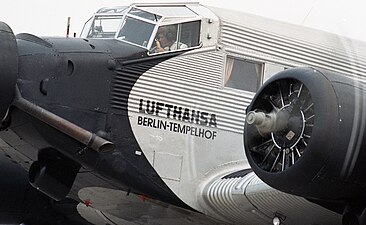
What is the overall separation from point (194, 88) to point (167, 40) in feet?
2.27

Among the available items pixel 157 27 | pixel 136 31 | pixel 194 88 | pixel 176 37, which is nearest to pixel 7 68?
pixel 136 31

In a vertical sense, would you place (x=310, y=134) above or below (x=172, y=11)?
below

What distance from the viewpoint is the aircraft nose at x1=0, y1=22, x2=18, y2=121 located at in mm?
9305

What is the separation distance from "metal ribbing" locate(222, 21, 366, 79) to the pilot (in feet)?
Result: 2.12

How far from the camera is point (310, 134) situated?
8.62 m

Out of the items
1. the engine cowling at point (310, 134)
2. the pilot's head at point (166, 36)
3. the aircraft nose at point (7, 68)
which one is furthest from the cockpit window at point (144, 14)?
the engine cowling at point (310, 134)

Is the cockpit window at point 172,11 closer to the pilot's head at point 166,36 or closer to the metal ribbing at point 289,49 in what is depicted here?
the pilot's head at point 166,36

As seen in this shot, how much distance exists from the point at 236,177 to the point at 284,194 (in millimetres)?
1086

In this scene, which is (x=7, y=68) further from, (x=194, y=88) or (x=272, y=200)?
(x=272, y=200)

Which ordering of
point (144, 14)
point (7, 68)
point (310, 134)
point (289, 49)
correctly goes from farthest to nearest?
point (289, 49) < point (144, 14) < point (7, 68) < point (310, 134)

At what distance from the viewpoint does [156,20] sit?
10.9 meters

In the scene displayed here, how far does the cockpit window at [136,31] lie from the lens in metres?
10.8

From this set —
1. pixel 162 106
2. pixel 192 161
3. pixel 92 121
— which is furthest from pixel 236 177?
pixel 92 121

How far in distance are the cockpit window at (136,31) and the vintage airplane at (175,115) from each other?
15 millimetres
